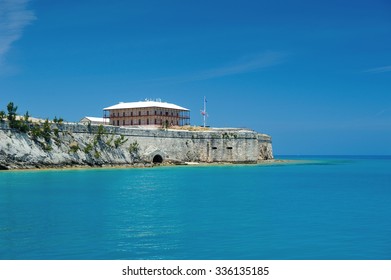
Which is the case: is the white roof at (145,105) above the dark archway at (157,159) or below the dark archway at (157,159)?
above

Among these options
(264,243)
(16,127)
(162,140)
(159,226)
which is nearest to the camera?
(264,243)

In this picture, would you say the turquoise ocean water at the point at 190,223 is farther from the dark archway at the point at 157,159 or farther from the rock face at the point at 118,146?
the dark archway at the point at 157,159

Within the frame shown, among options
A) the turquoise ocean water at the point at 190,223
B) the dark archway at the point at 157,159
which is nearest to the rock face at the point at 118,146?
the dark archway at the point at 157,159

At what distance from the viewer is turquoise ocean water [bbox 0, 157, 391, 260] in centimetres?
1137

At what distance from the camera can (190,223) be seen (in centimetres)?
1479

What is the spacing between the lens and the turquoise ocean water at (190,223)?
1137 cm

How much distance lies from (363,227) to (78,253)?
808 centimetres

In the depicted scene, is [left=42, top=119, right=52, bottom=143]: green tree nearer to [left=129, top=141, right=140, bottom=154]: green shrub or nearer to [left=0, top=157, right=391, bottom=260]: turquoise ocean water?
[left=129, top=141, right=140, bottom=154]: green shrub

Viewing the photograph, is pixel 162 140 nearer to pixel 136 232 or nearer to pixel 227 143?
pixel 227 143

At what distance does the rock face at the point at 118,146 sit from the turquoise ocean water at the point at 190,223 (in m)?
12.7

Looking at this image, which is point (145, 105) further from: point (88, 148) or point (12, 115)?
A: point (12, 115)

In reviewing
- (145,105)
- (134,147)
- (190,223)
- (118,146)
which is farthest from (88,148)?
(190,223)
